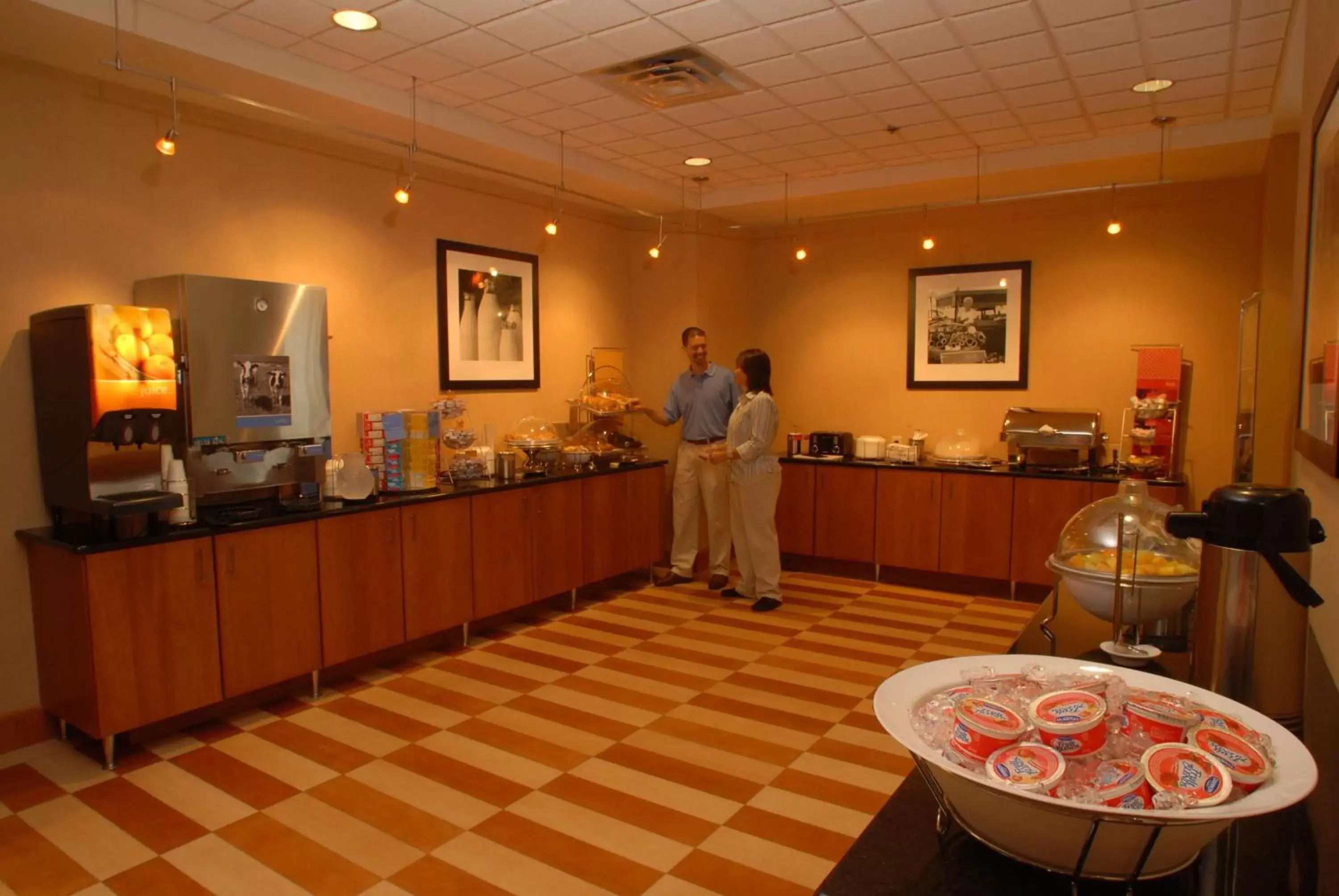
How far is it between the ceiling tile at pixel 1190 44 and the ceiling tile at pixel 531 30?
2.56 metres

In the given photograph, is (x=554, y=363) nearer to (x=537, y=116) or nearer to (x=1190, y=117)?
(x=537, y=116)

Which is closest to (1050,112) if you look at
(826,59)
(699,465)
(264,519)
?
(826,59)

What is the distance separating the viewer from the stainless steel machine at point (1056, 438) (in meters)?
5.64

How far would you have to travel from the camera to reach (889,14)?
336 centimetres

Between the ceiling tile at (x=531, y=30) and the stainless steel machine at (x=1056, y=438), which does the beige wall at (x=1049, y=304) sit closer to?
the stainless steel machine at (x=1056, y=438)

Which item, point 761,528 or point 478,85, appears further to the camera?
point 761,528

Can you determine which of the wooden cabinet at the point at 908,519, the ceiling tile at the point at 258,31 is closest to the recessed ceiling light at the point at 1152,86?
the wooden cabinet at the point at 908,519

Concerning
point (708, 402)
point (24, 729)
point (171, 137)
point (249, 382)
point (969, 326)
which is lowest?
point (24, 729)

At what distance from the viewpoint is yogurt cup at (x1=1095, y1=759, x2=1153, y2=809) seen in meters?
0.90

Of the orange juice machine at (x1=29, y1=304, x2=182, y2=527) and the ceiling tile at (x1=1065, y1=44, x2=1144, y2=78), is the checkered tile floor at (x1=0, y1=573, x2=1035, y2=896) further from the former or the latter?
the ceiling tile at (x1=1065, y1=44, x2=1144, y2=78)

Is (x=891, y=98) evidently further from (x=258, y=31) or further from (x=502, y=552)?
(x=502, y=552)

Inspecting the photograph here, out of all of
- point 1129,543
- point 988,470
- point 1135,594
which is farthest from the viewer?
point 988,470

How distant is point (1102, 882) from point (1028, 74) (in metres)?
4.01

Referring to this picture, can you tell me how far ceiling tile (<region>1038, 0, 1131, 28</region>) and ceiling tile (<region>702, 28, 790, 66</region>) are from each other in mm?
1071
